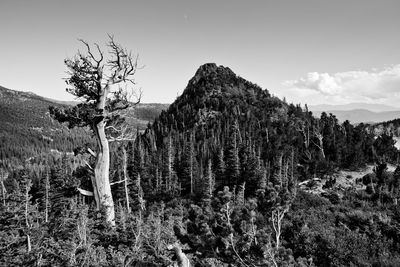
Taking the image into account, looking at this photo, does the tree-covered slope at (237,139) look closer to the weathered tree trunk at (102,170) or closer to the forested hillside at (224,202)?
the forested hillside at (224,202)

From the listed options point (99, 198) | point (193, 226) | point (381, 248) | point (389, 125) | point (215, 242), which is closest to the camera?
point (99, 198)

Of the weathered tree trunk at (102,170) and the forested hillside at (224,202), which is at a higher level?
the weathered tree trunk at (102,170)

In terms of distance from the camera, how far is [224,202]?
27.9 metres

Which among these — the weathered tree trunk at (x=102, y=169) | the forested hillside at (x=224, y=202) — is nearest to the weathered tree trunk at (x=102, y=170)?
the weathered tree trunk at (x=102, y=169)

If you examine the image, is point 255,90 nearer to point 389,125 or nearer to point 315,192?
point 389,125

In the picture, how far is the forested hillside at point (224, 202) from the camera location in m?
8.08

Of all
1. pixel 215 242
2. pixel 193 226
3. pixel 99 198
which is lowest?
pixel 193 226

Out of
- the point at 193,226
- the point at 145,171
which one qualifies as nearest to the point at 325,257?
the point at 193,226

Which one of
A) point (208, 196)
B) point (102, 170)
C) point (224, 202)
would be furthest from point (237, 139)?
point (102, 170)

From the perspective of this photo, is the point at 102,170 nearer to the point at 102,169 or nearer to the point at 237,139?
the point at 102,169

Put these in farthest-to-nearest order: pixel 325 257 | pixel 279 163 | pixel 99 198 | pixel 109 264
A: pixel 279 163 < pixel 325 257 < pixel 99 198 < pixel 109 264

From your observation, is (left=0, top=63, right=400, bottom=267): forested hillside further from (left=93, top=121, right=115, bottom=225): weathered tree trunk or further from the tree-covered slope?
the tree-covered slope

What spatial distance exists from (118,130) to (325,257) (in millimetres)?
30993

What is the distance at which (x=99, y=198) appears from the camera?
26.7ft
